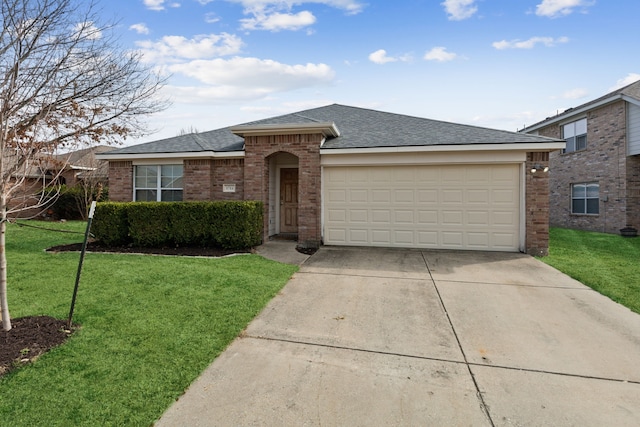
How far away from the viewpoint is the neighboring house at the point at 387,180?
882 cm

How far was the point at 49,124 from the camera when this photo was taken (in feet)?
26.9

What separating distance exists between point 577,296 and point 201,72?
12.8 metres

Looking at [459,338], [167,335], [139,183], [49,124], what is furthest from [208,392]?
[139,183]

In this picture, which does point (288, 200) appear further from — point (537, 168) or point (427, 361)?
point (427, 361)

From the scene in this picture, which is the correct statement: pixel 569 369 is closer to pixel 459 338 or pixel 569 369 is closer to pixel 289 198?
pixel 459 338

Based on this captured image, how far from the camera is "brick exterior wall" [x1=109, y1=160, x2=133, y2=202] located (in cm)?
1117

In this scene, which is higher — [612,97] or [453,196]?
[612,97]

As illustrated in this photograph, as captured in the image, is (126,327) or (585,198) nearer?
(126,327)

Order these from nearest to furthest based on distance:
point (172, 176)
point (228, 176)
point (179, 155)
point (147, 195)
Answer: point (179, 155) < point (228, 176) < point (172, 176) < point (147, 195)

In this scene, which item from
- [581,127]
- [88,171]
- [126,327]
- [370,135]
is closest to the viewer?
[126,327]

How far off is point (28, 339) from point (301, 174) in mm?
7152

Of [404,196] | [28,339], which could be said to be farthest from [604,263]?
[28,339]

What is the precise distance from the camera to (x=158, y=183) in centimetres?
1115

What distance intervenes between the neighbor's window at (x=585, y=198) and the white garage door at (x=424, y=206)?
9.16 metres
